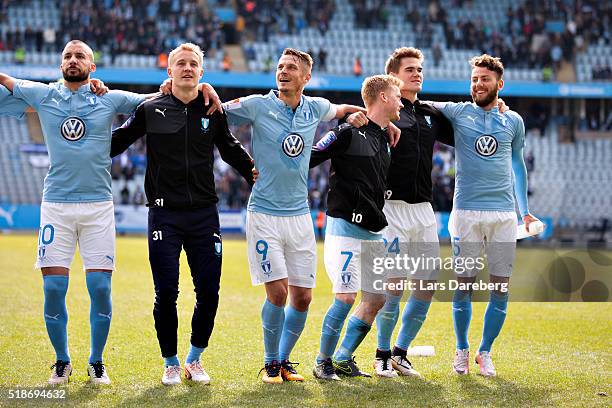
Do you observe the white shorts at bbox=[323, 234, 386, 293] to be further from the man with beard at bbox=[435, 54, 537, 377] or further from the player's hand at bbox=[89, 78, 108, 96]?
the player's hand at bbox=[89, 78, 108, 96]

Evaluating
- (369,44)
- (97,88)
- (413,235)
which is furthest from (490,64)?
(369,44)

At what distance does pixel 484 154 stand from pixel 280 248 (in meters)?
2.07

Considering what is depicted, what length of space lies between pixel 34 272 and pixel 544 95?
79.3ft

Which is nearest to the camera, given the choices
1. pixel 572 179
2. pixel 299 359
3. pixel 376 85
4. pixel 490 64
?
pixel 376 85

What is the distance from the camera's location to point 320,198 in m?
30.9

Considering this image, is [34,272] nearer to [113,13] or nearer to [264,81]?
[264,81]

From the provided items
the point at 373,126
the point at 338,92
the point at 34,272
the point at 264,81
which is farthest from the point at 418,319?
the point at 338,92

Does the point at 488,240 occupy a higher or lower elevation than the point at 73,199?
lower

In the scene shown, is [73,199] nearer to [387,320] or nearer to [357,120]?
[357,120]

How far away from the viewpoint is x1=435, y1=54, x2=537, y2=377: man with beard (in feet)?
25.1

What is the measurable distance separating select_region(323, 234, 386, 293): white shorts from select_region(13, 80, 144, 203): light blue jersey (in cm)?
184

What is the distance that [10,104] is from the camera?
6965 millimetres

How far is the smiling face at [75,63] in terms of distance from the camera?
6.85m

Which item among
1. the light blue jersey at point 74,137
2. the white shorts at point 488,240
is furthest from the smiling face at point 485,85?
the light blue jersey at point 74,137
